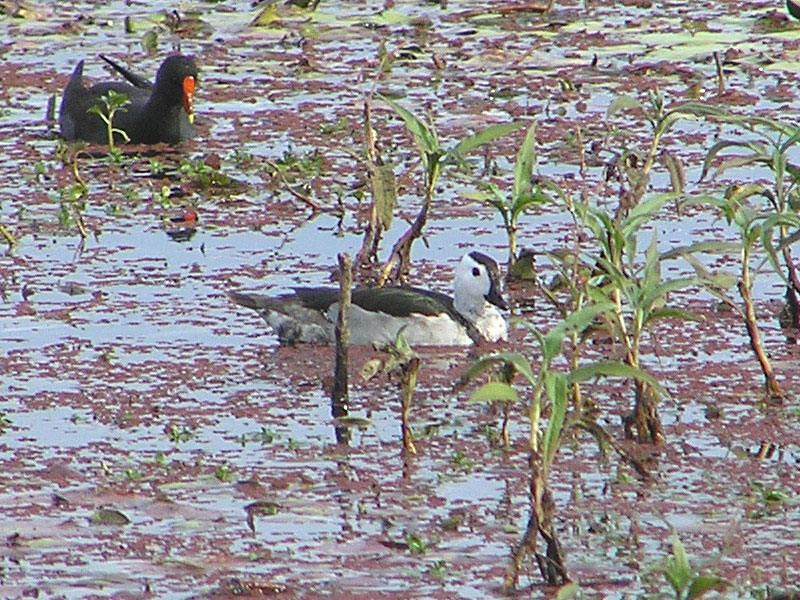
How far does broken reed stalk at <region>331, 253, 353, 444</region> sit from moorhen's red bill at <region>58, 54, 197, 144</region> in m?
4.85

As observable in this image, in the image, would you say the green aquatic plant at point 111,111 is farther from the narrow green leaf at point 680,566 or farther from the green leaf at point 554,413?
the narrow green leaf at point 680,566

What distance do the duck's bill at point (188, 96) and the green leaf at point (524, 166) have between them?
386cm

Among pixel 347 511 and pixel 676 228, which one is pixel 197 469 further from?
pixel 676 228

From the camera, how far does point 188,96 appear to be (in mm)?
12008

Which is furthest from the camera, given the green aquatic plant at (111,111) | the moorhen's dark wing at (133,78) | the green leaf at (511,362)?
the moorhen's dark wing at (133,78)

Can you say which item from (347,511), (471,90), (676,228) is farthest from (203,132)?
(347,511)

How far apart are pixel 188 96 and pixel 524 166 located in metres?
4.02

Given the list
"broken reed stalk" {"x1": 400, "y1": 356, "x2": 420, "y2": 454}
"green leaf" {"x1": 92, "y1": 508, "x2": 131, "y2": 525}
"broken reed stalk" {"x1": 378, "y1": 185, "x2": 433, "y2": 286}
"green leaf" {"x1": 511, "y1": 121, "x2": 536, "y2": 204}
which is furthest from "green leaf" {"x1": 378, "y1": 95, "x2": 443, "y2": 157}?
"green leaf" {"x1": 92, "y1": 508, "x2": 131, "y2": 525}

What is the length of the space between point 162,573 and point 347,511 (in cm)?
78

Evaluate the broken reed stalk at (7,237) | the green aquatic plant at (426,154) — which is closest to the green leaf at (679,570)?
the green aquatic plant at (426,154)

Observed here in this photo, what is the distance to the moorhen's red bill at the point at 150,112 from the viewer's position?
11891mm

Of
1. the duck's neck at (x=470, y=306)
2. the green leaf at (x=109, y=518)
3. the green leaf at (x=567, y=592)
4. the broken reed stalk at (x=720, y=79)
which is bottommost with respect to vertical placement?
the green leaf at (x=109, y=518)

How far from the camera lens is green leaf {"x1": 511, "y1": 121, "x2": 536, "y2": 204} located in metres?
8.41

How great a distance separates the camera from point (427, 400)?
7.42 metres
